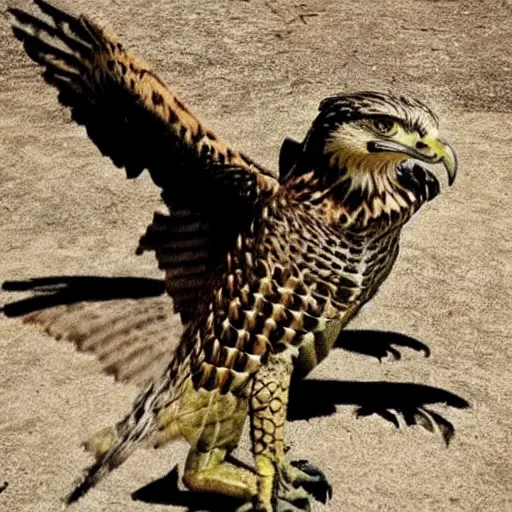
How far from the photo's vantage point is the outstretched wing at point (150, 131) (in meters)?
4.58

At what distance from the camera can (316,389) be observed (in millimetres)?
5973

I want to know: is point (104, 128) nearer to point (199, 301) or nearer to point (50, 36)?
point (50, 36)

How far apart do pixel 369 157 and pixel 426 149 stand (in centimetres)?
21

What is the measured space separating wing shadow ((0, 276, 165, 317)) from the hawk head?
6.53 ft

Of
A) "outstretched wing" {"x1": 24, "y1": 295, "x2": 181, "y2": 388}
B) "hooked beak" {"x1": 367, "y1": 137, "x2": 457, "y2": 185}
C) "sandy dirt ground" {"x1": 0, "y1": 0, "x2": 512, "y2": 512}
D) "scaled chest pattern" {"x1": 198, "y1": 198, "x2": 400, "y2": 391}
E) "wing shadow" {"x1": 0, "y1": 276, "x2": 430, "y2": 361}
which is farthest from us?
"wing shadow" {"x1": 0, "y1": 276, "x2": 430, "y2": 361}

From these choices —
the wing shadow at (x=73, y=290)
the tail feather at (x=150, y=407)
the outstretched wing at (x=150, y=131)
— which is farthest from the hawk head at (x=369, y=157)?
the wing shadow at (x=73, y=290)

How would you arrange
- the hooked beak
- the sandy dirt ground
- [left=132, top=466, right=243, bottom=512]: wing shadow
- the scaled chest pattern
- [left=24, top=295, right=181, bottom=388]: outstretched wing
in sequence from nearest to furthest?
the hooked beak
the scaled chest pattern
[left=132, top=466, right=243, bottom=512]: wing shadow
the sandy dirt ground
[left=24, top=295, right=181, bottom=388]: outstretched wing

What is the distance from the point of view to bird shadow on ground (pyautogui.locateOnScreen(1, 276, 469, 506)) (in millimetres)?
5311

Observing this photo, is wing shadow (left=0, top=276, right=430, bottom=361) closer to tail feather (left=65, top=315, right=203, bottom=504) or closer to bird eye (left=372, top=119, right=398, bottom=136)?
tail feather (left=65, top=315, right=203, bottom=504)

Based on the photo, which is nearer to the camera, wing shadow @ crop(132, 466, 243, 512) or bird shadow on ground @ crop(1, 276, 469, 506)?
wing shadow @ crop(132, 466, 243, 512)

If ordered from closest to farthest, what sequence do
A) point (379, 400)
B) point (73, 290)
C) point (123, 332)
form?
point (123, 332) → point (379, 400) → point (73, 290)

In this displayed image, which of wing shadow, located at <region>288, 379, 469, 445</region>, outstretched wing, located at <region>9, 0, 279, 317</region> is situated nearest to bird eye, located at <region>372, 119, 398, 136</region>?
outstretched wing, located at <region>9, 0, 279, 317</region>

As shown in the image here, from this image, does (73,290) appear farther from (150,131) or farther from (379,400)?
(150,131)

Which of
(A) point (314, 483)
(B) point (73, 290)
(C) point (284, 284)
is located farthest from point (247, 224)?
(B) point (73, 290)
